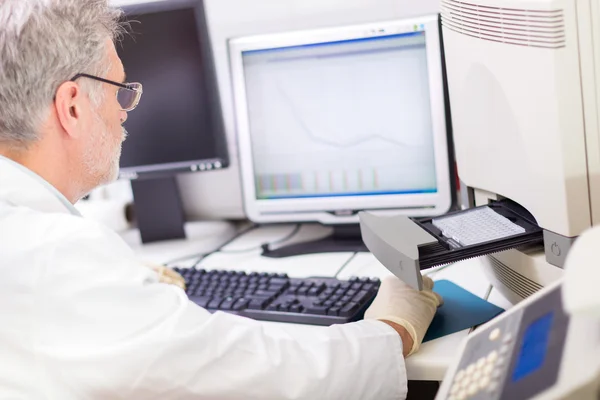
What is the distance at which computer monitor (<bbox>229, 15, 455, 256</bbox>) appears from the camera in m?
1.58

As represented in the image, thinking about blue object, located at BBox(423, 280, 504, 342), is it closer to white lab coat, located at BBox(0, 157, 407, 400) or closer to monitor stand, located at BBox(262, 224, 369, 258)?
white lab coat, located at BBox(0, 157, 407, 400)

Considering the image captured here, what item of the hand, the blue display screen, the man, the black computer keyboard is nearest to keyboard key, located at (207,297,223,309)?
the black computer keyboard

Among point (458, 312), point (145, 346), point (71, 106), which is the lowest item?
point (458, 312)

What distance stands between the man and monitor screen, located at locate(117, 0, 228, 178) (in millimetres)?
637

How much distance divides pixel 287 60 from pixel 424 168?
38cm

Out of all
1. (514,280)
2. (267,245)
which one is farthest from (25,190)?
(267,245)

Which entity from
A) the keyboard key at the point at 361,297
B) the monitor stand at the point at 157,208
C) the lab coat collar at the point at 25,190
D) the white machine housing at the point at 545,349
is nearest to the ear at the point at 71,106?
the lab coat collar at the point at 25,190

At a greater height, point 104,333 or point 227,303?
point 104,333

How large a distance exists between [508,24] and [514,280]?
375 mm

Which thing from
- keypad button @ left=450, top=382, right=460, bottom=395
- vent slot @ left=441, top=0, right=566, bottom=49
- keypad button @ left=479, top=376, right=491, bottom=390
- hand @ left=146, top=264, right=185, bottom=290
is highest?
vent slot @ left=441, top=0, right=566, bottom=49

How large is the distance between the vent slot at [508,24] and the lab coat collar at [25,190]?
2.10 ft

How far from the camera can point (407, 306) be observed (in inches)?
44.4

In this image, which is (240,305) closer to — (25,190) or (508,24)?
(25,190)

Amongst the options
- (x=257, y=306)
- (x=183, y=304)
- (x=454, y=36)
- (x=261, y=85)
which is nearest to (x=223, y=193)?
(x=261, y=85)
